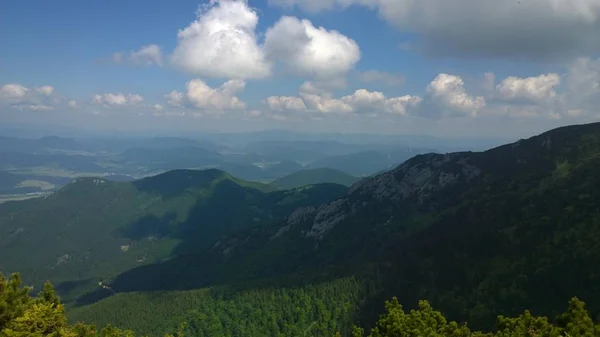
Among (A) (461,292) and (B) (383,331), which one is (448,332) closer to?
(B) (383,331)

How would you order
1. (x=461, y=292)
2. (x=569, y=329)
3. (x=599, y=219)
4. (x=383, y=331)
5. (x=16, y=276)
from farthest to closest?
(x=461, y=292) < (x=599, y=219) < (x=383, y=331) < (x=16, y=276) < (x=569, y=329)

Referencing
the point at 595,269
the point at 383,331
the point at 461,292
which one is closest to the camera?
the point at 383,331

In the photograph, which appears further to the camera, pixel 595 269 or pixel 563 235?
pixel 563 235

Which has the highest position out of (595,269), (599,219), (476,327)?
(599,219)

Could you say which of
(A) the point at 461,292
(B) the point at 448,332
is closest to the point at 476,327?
(A) the point at 461,292

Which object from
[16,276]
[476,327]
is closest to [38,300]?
[16,276]

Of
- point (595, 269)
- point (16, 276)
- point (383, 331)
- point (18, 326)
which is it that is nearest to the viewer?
point (18, 326)

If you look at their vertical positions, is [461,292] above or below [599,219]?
below

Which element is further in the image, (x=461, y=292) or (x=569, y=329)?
(x=461, y=292)

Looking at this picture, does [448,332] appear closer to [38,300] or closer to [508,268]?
[38,300]
